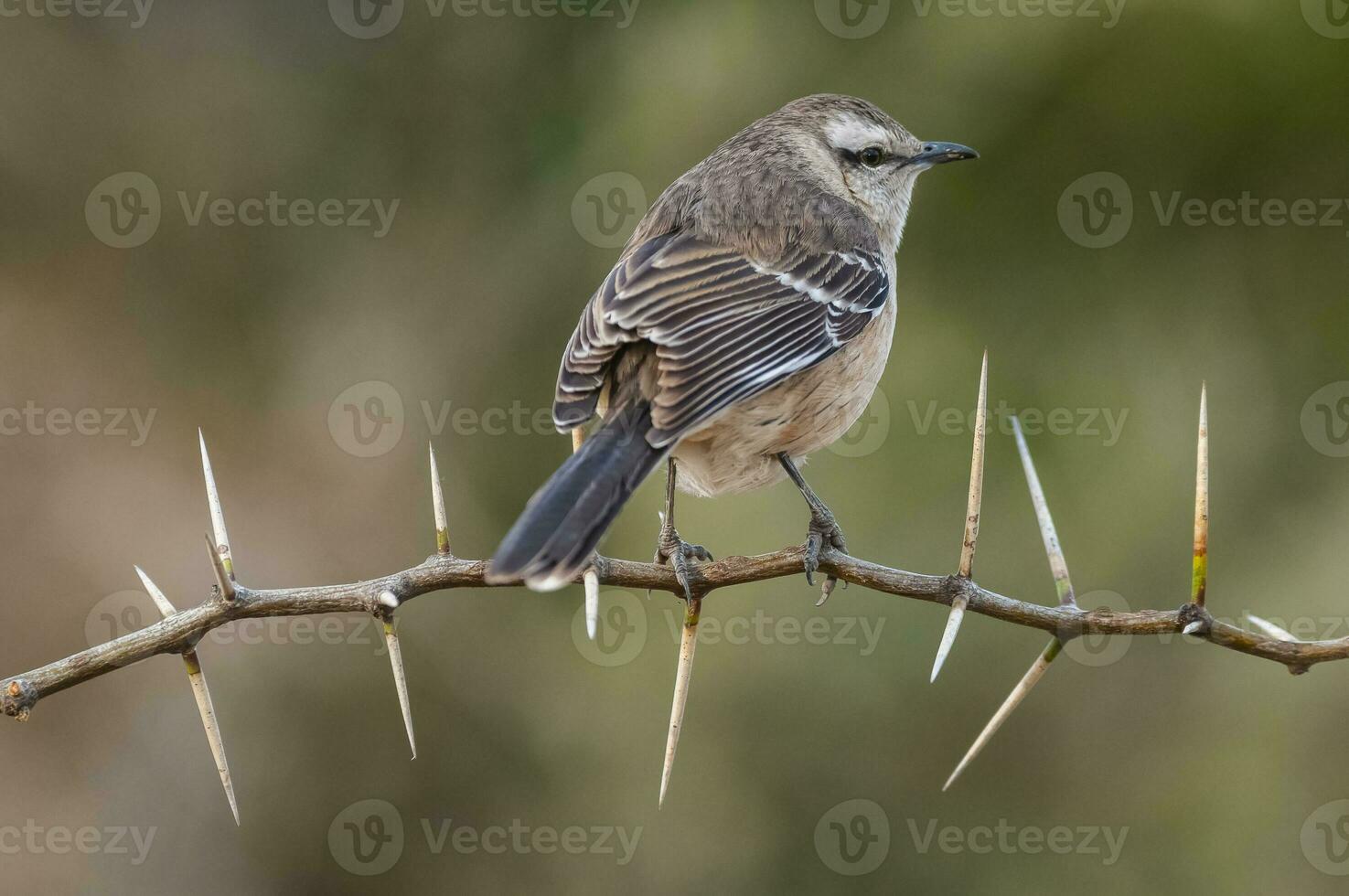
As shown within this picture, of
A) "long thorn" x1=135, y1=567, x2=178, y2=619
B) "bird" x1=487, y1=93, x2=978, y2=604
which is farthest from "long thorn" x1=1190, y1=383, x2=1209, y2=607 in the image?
"long thorn" x1=135, y1=567, x2=178, y2=619

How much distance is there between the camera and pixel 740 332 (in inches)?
142

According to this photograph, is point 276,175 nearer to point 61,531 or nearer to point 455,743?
point 61,531

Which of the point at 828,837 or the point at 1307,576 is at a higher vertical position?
the point at 1307,576

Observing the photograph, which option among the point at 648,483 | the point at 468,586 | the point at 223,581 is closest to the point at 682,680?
the point at 468,586

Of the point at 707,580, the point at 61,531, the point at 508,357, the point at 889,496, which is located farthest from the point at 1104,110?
the point at 61,531

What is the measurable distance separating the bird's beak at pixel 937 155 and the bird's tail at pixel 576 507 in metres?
1.94

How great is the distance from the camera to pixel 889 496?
5.78 metres

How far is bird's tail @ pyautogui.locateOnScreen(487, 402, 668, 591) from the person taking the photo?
2594mm

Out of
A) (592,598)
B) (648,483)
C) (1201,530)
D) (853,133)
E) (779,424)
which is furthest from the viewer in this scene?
(648,483)

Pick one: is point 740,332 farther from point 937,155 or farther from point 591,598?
A: point 937,155

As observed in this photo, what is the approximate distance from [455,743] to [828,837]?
1.87 m

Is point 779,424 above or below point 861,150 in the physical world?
below

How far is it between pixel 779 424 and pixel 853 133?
55.5 inches

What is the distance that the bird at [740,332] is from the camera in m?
3.13
